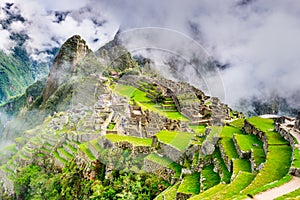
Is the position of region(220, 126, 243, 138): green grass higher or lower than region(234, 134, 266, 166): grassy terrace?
higher

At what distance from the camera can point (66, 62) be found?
74.6m

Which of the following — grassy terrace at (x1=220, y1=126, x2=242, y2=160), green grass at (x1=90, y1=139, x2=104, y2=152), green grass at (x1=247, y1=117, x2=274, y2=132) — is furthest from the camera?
green grass at (x1=90, y1=139, x2=104, y2=152)

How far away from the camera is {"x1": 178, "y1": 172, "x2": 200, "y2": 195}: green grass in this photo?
398 inches

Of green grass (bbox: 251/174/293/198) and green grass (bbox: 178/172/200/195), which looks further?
green grass (bbox: 178/172/200/195)

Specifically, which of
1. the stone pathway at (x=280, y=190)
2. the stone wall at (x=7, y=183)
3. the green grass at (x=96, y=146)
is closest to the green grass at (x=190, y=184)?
the stone pathway at (x=280, y=190)

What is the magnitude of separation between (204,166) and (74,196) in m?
6.64

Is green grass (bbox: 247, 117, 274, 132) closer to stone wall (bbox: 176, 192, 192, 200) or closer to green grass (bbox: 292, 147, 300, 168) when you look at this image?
green grass (bbox: 292, 147, 300, 168)

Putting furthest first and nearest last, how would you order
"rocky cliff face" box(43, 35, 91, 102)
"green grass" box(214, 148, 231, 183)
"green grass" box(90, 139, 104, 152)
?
"rocky cliff face" box(43, 35, 91, 102) < "green grass" box(90, 139, 104, 152) < "green grass" box(214, 148, 231, 183)

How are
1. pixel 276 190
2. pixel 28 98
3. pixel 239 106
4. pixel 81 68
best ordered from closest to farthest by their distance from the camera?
pixel 276 190
pixel 239 106
pixel 81 68
pixel 28 98

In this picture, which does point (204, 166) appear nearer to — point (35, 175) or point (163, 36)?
point (163, 36)

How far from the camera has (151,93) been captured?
112 feet

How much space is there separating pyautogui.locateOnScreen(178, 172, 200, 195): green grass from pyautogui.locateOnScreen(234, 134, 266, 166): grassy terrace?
2.09 meters

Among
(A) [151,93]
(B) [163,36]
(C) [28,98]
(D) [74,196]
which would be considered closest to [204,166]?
(D) [74,196]

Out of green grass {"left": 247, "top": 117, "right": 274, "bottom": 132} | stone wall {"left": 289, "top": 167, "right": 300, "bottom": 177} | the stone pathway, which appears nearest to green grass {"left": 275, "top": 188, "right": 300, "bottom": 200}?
the stone pathway
